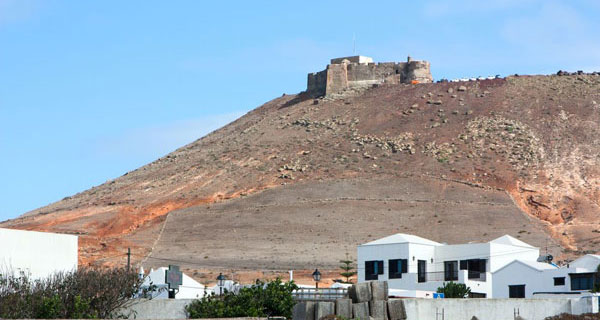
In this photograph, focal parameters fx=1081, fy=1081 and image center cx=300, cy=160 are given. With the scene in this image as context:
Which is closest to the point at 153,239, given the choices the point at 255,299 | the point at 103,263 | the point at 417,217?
the point at 103,263

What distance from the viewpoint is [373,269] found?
187 ft

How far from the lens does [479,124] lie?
104438 millimetres

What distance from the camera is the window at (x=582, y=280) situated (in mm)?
48531

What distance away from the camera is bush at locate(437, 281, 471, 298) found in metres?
48.1

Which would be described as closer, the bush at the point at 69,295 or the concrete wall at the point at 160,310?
the bush at the point at 69,295

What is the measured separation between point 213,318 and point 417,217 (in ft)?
178

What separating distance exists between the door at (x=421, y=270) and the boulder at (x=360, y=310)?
25066 millimetres

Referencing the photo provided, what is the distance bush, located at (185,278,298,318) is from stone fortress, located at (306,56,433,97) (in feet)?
274

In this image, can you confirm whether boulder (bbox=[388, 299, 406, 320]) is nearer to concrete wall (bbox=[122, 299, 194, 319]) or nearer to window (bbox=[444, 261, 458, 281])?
concrete wall (bbox=[122, 299, 194, 319])

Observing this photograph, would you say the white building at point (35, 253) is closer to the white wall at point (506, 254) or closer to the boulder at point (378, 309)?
the boulder at point (378, 309)

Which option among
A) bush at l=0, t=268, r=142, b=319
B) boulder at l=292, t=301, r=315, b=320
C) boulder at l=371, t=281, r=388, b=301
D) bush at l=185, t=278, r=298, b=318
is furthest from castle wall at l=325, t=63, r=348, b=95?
boulder at l=292, t=301, r=315, b=320

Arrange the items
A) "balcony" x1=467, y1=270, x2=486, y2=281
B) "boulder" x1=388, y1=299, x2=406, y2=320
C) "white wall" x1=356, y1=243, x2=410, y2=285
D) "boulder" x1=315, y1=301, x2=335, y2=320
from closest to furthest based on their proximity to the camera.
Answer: "boulder" x1=315, y1=301, x2=335, y2=320, "boulder" x1=388, y1=299, x2=406, y2=320, "balcony" x1=467, y1=270, x2=486, y2=281, "white wall" x1=356, y1=243, x2=410, y2=285

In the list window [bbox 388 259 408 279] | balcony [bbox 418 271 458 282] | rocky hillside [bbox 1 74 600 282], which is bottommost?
balcony [bbox 418 271 458 282]

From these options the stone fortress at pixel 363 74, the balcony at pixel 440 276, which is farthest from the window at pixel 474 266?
the stone fortress at pixel 363 74
